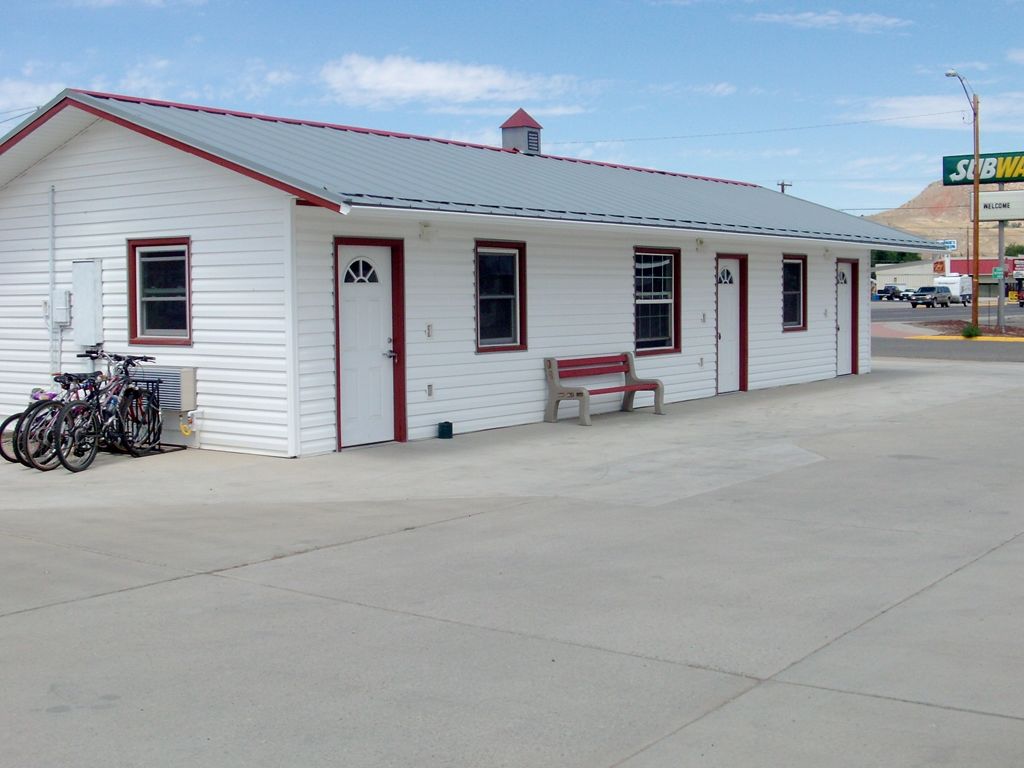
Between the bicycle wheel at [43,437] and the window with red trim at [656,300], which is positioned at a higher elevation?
the window with red trim at [656,300]

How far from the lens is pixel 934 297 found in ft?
267

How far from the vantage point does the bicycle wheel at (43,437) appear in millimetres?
12547

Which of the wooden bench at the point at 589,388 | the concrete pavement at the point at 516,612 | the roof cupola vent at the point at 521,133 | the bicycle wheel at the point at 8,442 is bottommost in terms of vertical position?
the concrete pavement at the point at 516,612

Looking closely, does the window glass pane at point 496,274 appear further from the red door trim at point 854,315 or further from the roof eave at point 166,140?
the red door trim at point 854,315

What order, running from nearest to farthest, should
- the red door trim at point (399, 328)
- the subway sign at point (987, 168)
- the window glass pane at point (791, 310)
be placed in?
the red door trim at point (399, 328), the window glass pane at point (791, 310), the subway sign at point (987, 168)

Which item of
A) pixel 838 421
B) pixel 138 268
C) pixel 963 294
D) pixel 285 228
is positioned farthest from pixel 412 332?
pixel 963 294

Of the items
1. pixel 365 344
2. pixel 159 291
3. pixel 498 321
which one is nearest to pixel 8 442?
pixel 159 291

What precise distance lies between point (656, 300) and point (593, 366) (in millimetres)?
2261

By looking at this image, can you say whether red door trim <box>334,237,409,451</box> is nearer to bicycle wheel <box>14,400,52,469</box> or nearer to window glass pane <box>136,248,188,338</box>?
window glass pane <box>136,248,188,338</box>

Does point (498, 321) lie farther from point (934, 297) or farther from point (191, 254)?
point (934, 297)

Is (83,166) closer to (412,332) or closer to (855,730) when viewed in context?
(412,332)

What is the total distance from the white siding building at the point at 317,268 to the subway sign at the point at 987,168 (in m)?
28.9

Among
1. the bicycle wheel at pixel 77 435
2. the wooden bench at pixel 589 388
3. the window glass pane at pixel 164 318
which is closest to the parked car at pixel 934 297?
the wooden bench at pixel 589 388

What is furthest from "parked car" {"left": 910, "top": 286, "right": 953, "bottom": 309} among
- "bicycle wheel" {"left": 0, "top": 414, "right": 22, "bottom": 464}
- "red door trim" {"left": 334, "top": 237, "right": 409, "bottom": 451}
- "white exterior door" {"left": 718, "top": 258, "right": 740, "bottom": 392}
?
"bicycle wheel" {"left": 0, "top": 414, "right": 22, "bottom": 464}
